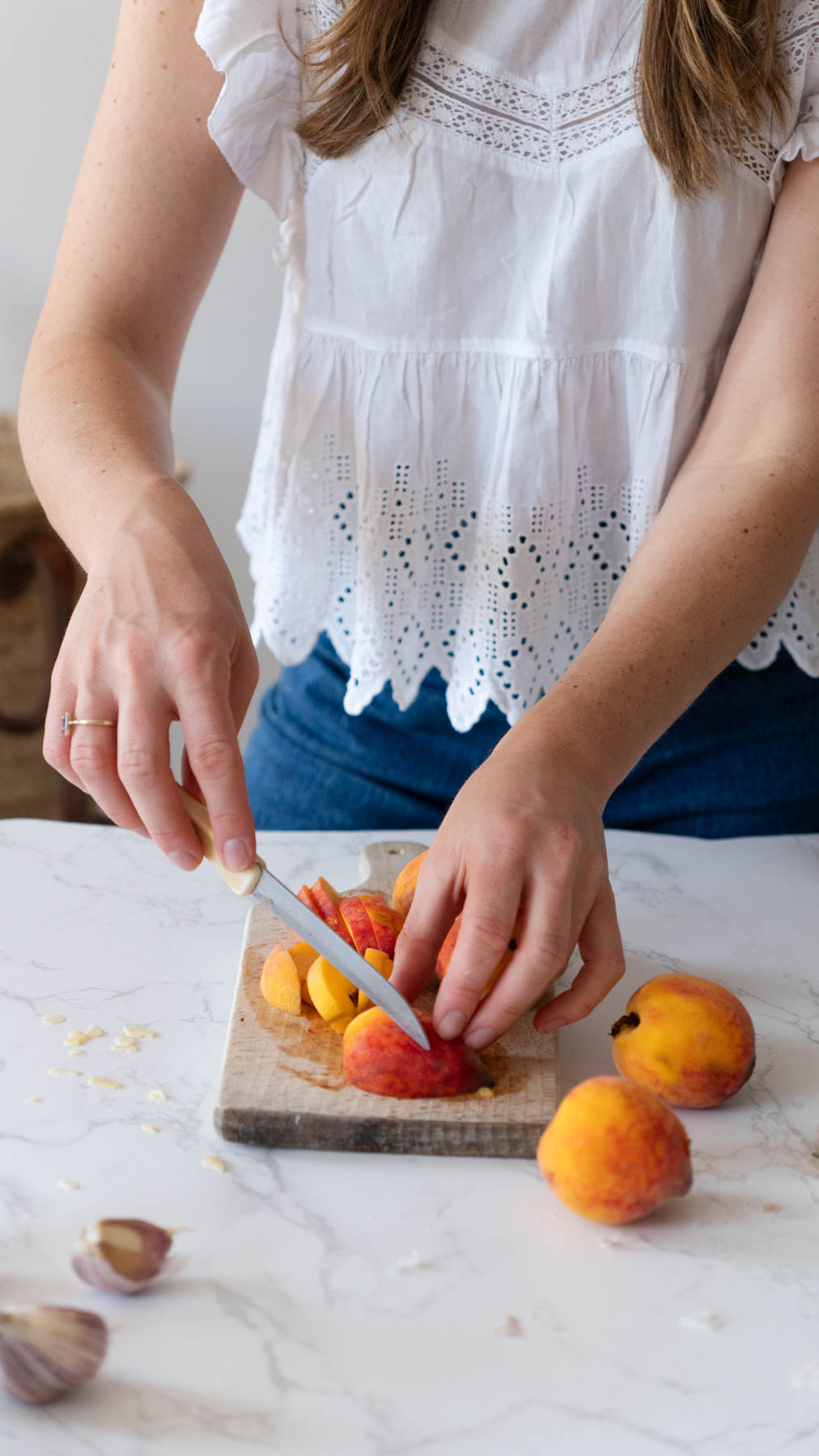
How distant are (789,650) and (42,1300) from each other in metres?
0.80

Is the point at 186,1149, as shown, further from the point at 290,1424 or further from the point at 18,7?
the point at 18,7

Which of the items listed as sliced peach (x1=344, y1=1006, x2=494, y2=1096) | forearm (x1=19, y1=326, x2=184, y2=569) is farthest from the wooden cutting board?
forearm (x1=19, y1=326, x2=184, y2=569)

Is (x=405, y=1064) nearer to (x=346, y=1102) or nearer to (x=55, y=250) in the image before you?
(x=346, y=1102)

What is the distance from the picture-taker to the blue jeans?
112 cm

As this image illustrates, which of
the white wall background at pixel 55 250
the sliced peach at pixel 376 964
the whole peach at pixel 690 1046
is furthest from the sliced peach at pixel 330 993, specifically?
the white wall background at pixel 55 250

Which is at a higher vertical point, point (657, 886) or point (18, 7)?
point (18, 7)

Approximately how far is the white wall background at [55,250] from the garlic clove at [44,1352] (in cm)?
214

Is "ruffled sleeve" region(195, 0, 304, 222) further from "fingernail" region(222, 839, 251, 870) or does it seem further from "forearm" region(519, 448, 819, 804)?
"fingernail" region(222, 839, 251, 870)

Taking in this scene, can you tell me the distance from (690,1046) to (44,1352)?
0.36m

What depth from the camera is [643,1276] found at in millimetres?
581

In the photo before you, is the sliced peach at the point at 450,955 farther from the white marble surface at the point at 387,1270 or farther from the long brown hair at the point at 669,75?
the long brown hair at the point at 669,75

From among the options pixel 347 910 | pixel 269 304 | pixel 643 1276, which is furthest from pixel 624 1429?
pixel 269 304

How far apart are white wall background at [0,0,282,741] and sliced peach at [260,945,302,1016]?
1860 millimetres

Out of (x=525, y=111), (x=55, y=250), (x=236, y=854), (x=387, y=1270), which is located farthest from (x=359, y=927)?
(x=55, y=250)
